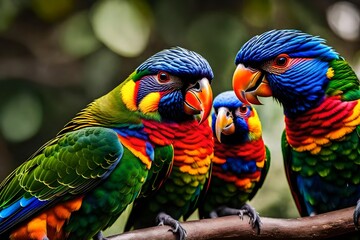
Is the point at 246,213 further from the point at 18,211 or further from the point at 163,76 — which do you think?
the point at 18,211

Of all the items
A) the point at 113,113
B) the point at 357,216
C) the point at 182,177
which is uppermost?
the point at 113,113

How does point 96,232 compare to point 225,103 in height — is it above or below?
below

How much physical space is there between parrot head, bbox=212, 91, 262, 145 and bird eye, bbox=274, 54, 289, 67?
258 mm

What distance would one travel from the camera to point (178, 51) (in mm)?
2324

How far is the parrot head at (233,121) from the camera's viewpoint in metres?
2.54

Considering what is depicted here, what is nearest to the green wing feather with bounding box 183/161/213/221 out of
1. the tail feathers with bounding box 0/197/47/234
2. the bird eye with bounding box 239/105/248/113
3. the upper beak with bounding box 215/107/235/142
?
the upper beak with bounding box 215/107/235/142

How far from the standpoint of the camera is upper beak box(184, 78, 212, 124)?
7.38 feet

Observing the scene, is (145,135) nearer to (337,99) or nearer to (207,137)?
(207,137)

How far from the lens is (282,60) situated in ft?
7.76

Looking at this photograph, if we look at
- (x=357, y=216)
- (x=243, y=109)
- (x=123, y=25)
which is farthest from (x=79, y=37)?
(x=357, y=216)

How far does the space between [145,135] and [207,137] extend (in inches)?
11.7

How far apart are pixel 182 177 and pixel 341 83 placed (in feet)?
2.12

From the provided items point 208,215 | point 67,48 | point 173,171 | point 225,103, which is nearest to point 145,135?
point 173,171

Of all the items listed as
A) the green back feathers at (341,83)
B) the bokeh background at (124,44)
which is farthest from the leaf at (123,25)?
the green back feathers at (341,83)
